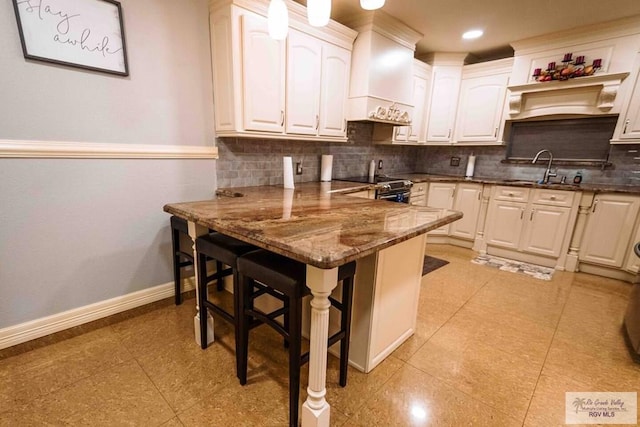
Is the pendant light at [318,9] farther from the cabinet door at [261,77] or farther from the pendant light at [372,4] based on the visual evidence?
the cabinet door at [261,77]

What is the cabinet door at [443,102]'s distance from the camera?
382cm

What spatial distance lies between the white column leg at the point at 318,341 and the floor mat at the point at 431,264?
2165 millimetres

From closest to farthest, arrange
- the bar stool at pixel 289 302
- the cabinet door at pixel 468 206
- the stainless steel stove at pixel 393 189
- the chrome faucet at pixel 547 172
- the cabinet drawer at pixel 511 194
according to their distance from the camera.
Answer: the bar stool at pixel 289 302 < the stainless steel stove at pixel 393 189 < the cabinet drawer at pixel 511 194 < the chrome faucet at pixel 547 172 < the cabinet door at pixel 468 206

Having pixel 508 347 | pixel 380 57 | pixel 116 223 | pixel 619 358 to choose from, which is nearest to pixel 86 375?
pixel 116 223

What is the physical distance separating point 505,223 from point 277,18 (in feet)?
11.2

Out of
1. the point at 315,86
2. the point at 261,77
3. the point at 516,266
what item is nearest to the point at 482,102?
the point at 516,266

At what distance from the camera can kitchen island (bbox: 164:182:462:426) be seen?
103 centimetres

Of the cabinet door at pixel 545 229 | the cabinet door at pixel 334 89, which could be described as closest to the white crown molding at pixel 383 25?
the cabinet door at pixel 334 89

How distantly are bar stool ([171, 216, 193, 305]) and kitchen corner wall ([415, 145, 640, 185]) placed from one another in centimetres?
378

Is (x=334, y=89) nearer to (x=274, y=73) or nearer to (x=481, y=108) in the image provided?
(x=274, y=73)

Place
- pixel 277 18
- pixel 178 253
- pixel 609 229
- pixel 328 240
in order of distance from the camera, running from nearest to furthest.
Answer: pixel 328 240 → pixel 277 18 → pixel 178 253 → pixel 609 229

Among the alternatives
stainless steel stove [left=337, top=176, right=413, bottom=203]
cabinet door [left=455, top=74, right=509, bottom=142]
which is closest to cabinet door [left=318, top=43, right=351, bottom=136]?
stainless steel stove [left=337, top=176, right=413, bottom=203]

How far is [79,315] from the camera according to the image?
1867mm

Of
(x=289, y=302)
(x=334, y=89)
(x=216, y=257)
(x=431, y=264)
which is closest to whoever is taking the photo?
(x=289, y=302)
